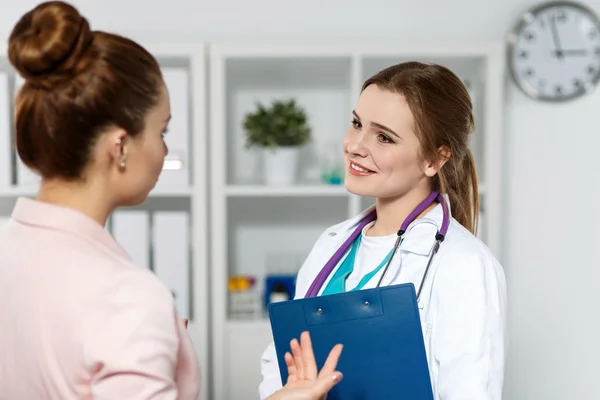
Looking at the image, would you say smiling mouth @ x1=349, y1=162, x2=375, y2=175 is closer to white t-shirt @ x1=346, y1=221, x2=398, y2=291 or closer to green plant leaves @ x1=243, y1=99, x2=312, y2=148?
white t-shirt @ x1=346, y1=221, x2=398, y2=291

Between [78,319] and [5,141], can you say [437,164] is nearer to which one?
[78,319]

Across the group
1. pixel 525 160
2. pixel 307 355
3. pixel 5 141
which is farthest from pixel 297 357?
pixel 525 160

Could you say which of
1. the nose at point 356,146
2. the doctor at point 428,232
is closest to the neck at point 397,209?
the doctor at point 428,232

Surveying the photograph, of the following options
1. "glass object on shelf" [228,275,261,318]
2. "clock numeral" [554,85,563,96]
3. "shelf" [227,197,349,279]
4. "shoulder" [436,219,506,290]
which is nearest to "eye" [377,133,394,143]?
"shoulder" [436,219,506,290]

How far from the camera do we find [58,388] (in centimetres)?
80

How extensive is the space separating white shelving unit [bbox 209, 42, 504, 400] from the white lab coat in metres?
1.21

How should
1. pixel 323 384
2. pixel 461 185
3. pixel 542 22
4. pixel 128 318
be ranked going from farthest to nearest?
pixel 542 22
pixel 461 185
pixel 323 384
pixel 128 318

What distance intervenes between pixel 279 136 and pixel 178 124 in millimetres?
392

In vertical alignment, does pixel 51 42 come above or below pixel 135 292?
above

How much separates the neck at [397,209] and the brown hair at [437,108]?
0.05m

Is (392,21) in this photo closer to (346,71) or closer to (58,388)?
(346,71)

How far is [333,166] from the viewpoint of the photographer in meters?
2.74

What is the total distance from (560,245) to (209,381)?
1.59 metres

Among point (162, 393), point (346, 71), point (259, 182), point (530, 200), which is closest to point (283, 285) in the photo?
point (259, 182)
